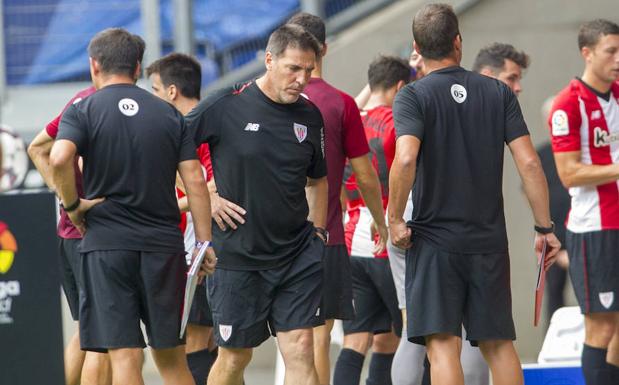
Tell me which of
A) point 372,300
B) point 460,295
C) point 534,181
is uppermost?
point 534,181

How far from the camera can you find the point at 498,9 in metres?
12.0

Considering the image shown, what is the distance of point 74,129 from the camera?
669cm

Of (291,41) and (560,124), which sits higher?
(291,41)

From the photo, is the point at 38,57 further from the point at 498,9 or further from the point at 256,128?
the point at 256,128

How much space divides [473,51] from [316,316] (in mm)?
5411

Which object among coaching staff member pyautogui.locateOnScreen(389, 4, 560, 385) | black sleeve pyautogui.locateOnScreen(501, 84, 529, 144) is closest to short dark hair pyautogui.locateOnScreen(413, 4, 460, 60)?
coaching staff member pyautogui.locateOnScreen(389, 4, 560, 385)

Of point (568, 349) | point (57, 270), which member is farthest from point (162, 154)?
point (568, 349)

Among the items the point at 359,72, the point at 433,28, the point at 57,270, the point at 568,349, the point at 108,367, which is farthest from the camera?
the point at 359,72

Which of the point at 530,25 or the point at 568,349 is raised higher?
the point at 530,25

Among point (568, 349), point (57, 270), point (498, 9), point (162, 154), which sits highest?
point (498, 9)

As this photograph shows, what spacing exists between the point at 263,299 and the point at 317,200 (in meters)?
0.69

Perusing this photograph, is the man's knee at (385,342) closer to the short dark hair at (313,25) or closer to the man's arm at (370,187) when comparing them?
the man's arm at (370,187)

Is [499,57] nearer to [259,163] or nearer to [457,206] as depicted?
[457,206]

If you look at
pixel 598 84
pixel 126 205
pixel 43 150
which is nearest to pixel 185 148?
pixel 126 205
